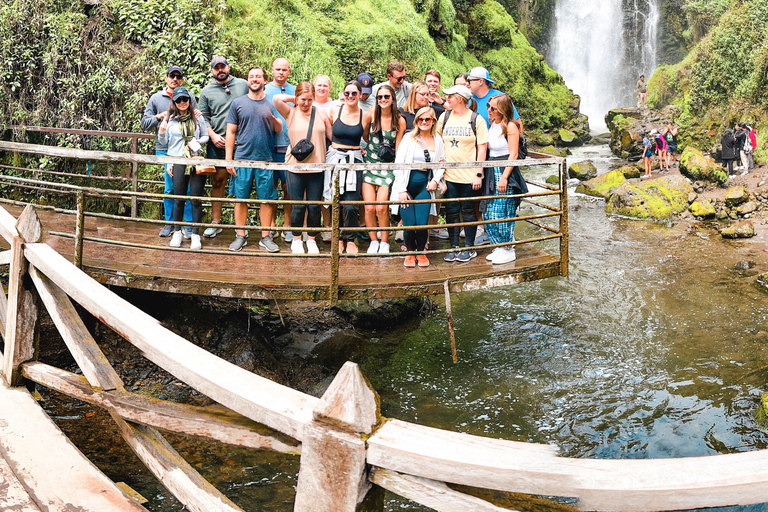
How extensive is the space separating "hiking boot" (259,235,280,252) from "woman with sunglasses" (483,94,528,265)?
234cm

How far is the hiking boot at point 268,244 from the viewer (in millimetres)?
6980

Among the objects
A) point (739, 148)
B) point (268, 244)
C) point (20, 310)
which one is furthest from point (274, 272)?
point (739, 148)

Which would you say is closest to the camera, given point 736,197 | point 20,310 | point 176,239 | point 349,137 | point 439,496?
point 439,496

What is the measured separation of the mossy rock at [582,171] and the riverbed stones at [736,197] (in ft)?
17.9

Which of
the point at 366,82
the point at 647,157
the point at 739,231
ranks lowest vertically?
the point at 739,231

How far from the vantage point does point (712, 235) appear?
605 inches

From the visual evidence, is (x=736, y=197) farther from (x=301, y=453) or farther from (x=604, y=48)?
(x=604, y=48)

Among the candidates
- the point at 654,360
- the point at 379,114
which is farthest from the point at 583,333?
the point at 379,114

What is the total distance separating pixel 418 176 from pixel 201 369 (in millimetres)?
4458

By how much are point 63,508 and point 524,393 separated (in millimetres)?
5161

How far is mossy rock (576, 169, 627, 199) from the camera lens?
795 inches

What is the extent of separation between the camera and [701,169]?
1970 centimetres

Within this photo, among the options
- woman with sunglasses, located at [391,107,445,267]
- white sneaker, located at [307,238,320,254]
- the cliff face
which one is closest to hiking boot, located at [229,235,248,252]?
white sneaker, located at [307,238,320,254]

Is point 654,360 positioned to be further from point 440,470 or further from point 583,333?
point 440,470
